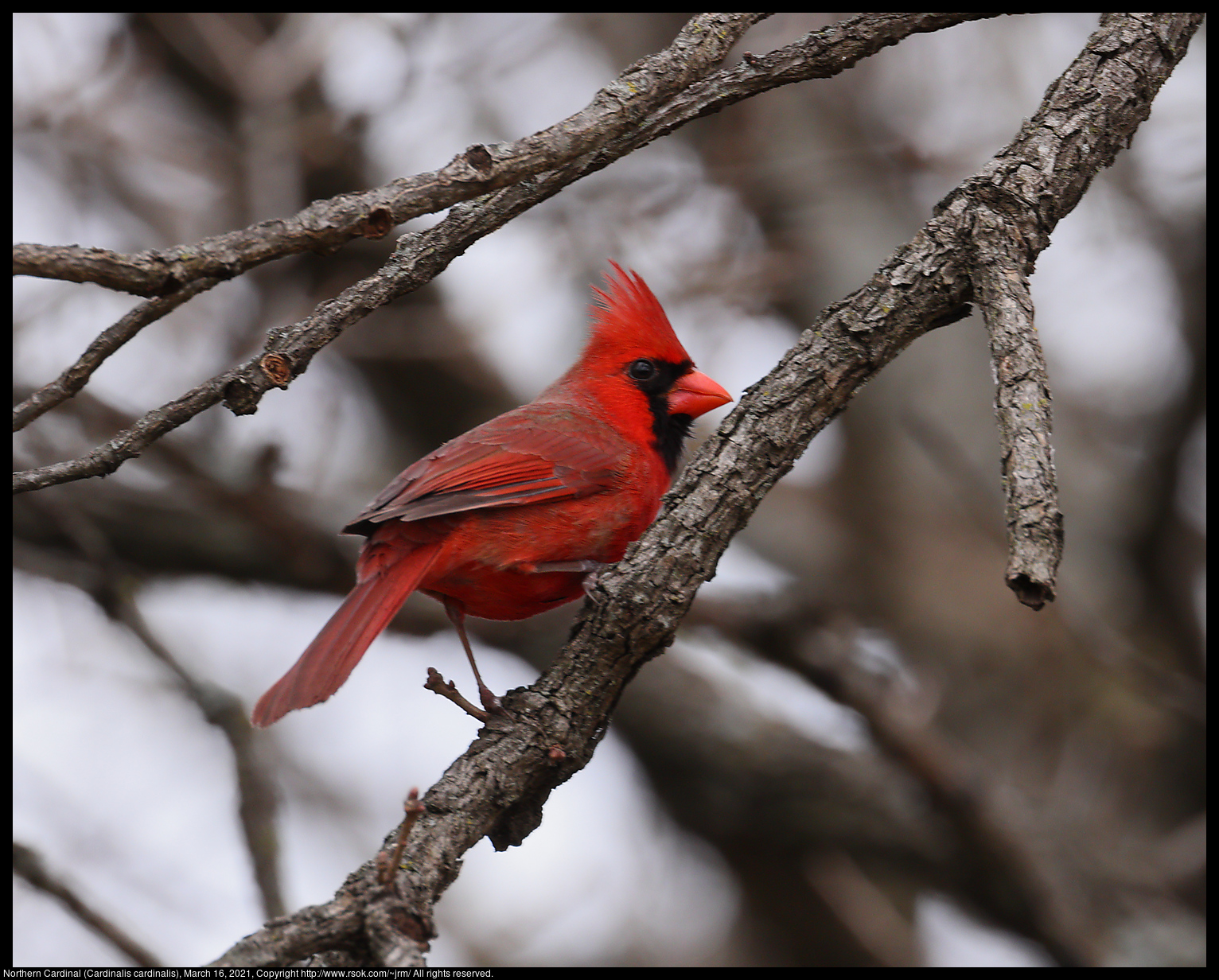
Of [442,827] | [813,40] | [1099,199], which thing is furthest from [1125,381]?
[442,827]

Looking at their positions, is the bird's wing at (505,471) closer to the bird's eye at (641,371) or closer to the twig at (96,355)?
the bird's eye at (641,371)

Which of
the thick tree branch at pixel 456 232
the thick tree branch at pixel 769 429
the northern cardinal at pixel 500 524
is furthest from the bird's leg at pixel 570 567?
the thick tree branch at pixel 456 232

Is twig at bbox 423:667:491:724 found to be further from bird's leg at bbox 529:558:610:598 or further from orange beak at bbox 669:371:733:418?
orange beak at bbox 669:371:733:418

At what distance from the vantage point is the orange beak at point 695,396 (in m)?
Answer: 3.80

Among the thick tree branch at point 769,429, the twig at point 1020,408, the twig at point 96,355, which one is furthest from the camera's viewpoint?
the thick tree branch at point 769,429

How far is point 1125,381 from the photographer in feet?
21.5

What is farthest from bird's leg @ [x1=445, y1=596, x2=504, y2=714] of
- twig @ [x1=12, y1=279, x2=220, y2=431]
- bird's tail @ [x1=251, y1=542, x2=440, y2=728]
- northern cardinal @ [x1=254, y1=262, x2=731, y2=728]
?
twig @ [x1=12, y1=279, x2=220, y2=431]

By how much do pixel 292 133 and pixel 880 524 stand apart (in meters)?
3.71

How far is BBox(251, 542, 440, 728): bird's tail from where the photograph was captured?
248 cm

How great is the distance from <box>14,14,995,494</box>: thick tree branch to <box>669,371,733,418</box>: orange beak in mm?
1767

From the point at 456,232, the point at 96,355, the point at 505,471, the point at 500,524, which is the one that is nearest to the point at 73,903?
the point at 500,524

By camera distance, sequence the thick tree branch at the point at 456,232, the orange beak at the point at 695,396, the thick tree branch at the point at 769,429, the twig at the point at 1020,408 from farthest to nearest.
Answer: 1. the orange beak at the point at 695,396
2. the thick tree branch at the point at 769,429
3. the thick tree branch at the point at 456,232
4. the twig at the point at 1020,408

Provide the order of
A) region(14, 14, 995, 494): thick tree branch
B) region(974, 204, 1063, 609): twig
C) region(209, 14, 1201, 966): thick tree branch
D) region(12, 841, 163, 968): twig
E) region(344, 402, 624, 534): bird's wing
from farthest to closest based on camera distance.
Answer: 1. region(344, 402, 624, 534): bird's wing
2. region(12, 841, 163, 968): twig
3. region(209, 14, 1201, 966): thick tree branch
4. region(14, 14, 995, 494): thick tree branch
5. region(974, 204, 1063, 609): twig

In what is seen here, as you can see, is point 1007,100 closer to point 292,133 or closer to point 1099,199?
point 1099,199
